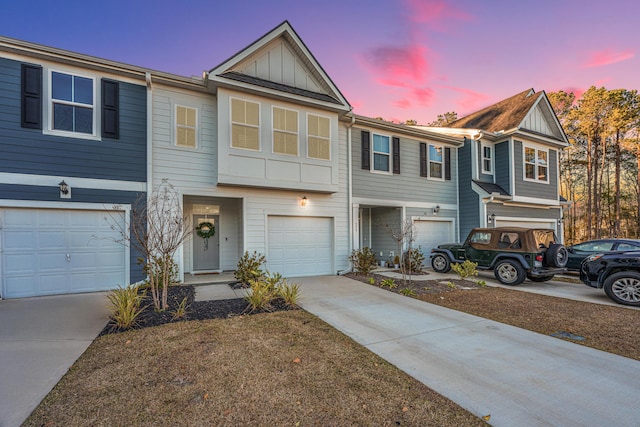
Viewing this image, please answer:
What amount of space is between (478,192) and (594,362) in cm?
936

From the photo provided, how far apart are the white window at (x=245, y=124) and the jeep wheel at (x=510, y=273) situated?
316 inches

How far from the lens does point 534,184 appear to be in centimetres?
1306

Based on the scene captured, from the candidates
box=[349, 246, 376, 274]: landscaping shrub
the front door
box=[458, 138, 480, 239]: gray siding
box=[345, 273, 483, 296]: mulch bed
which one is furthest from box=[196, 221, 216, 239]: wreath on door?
box=[458, 138, 480, 239]: gray siding

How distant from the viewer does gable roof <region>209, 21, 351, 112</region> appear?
320 inches

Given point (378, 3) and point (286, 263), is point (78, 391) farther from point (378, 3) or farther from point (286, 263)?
point (378, 3)

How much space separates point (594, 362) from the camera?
11.7 ft

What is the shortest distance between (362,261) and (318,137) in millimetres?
4316

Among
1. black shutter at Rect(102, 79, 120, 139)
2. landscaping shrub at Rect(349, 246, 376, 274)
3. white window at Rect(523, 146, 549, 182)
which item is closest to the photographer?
black shutter at Rect(102, 79, 120, 139)

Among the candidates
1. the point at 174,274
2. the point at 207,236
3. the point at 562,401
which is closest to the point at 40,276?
the point at 174,274

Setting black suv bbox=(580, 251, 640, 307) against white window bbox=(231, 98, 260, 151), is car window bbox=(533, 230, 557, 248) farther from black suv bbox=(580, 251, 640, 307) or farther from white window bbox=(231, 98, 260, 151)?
white window bbox=(231, 98, 260, 151)

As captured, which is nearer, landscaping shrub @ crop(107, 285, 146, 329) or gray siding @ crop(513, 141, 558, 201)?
landscaping shrub @ crop(107, 285, 146, 329)

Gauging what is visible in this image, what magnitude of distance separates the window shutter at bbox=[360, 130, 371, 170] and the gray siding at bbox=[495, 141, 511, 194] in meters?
6.14

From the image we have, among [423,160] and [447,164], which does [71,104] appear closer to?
[423,160]

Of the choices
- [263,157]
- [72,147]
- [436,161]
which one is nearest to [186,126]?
[263,157]
